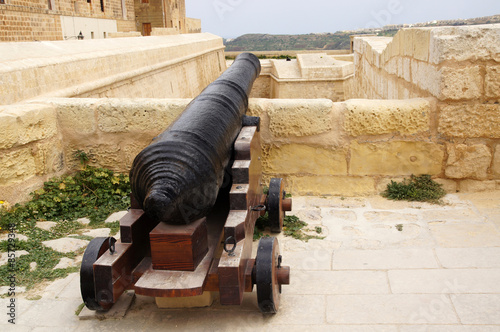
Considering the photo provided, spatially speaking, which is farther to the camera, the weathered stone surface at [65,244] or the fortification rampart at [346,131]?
the fortification rampart at [346,131]

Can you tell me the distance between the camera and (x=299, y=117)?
383cm

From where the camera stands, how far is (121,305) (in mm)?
2352

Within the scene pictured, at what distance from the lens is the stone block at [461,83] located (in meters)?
3.57

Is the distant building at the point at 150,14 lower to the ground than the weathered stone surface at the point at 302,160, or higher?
higher

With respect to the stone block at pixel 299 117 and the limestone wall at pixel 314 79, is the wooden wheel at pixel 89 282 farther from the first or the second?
the limestone wall at pixel 314 79

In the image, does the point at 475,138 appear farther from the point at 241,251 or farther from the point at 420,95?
the point at 241,251

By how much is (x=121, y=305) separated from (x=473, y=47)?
3.13m

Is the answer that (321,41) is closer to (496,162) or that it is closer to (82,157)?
A: (496,162)

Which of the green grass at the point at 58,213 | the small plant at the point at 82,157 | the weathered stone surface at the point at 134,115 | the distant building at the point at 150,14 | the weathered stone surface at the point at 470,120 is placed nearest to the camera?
the green grass at the point at 58,213

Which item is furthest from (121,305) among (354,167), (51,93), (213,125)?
(51,93)

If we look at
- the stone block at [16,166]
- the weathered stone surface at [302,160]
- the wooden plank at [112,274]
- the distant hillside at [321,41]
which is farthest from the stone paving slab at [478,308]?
the distant hillside at [321,41]

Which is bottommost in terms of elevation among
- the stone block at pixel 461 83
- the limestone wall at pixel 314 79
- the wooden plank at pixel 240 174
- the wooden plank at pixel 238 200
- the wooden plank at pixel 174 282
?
the limestone wall at pixel 314 79

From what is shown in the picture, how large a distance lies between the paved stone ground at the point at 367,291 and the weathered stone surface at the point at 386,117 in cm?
83

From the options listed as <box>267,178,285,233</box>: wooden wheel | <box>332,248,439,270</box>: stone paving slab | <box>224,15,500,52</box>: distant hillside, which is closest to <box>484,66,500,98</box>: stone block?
<box>332,248,439,270</box>: stone paving slab
